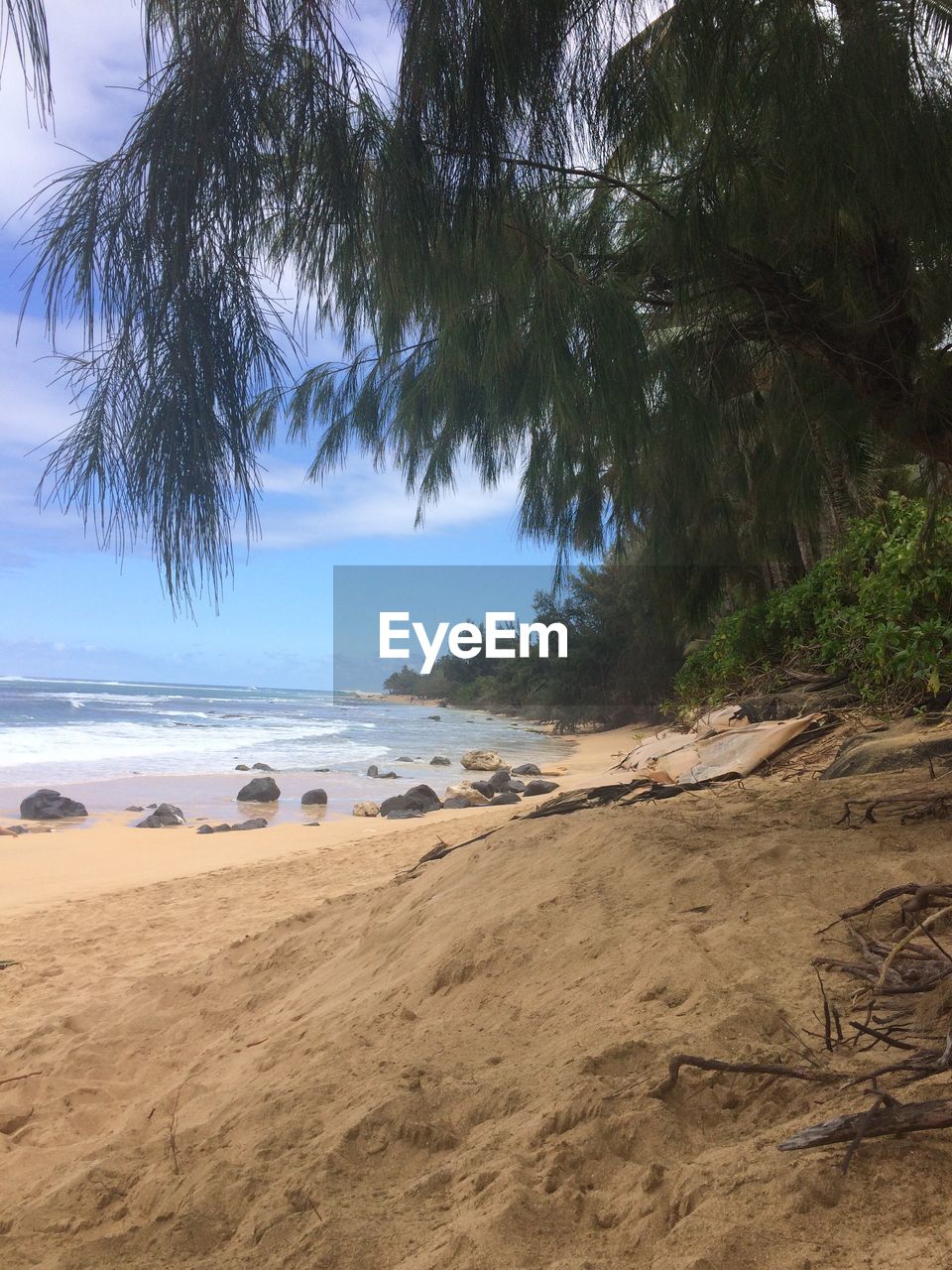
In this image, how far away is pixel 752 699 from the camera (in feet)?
21.5

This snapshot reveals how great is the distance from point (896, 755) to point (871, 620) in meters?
2.40

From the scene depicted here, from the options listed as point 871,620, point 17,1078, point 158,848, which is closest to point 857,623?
point 871,620

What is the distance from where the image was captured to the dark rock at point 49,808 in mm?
9227

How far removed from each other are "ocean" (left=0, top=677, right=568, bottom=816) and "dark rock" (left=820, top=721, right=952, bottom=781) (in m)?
6.72

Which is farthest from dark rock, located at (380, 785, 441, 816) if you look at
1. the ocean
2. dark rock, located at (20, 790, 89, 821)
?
dark rock, located at (20, 790, 89, 821)

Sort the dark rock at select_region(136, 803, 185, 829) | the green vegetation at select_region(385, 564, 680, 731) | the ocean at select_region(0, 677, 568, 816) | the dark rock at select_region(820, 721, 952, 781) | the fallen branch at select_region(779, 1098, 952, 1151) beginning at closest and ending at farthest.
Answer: the fallen branch at select_region(779, 1098, 952, 1151), the dark rock at select_region(820, 721, 952, 781), the dark rock at select_region(136, 803, 185, 829), the ocean at select_region(0, 677, 568, 816), the green vegetation at select_region(385, 564, 680, 731)

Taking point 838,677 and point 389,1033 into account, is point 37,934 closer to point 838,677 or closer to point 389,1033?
point 389,1033

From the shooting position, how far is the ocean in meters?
12.3

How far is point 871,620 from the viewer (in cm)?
604

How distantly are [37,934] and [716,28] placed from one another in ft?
15.5

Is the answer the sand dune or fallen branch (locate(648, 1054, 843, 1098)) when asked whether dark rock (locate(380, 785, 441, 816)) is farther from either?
fallen branch (locate(648, 1054, 843, 1098))

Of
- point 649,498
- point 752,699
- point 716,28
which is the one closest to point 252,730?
point 752,699

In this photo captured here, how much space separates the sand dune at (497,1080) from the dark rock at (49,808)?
602 centimetres

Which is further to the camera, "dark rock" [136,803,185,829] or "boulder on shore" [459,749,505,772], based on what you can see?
"boulder on shore" [459,749,505,772]
